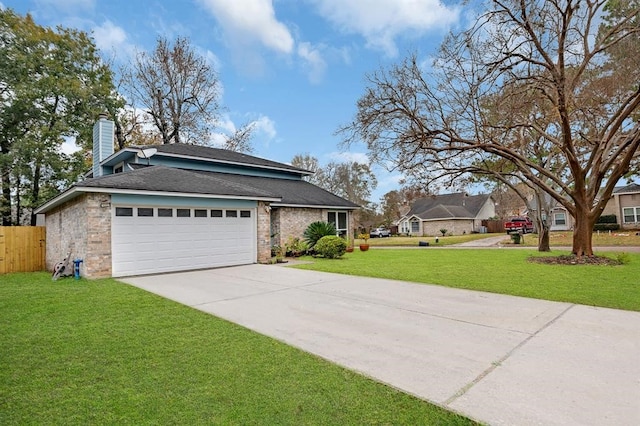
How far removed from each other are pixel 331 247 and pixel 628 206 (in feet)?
107

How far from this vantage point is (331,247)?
14352 millimetres

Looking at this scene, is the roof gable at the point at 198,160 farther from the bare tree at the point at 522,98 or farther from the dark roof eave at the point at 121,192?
the bare tree at the point at 522,98

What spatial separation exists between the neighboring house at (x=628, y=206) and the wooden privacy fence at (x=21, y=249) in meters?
41.5

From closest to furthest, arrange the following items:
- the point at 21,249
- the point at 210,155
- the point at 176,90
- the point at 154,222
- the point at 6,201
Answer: the point at 154,222 → the point at 21,249 → the point at 210,155 → the point at 6,201 → the point at 176,90

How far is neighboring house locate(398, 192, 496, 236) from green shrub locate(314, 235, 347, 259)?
95.8ft

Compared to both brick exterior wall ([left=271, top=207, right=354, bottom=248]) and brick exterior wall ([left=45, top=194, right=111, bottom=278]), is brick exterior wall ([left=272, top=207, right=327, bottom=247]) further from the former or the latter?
brick exterior wall ([left=45, top=194, right=111, bottom=278])

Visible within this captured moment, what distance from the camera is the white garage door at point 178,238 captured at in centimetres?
997

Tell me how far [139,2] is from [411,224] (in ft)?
128

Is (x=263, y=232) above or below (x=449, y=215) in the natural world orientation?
below

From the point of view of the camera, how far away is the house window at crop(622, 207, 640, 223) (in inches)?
1214

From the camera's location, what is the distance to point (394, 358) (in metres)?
3.76

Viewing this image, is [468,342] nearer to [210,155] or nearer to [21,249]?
[21,249]

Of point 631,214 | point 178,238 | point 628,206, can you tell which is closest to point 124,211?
point 178,238

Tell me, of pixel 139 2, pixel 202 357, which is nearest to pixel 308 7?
pixel 139 2
